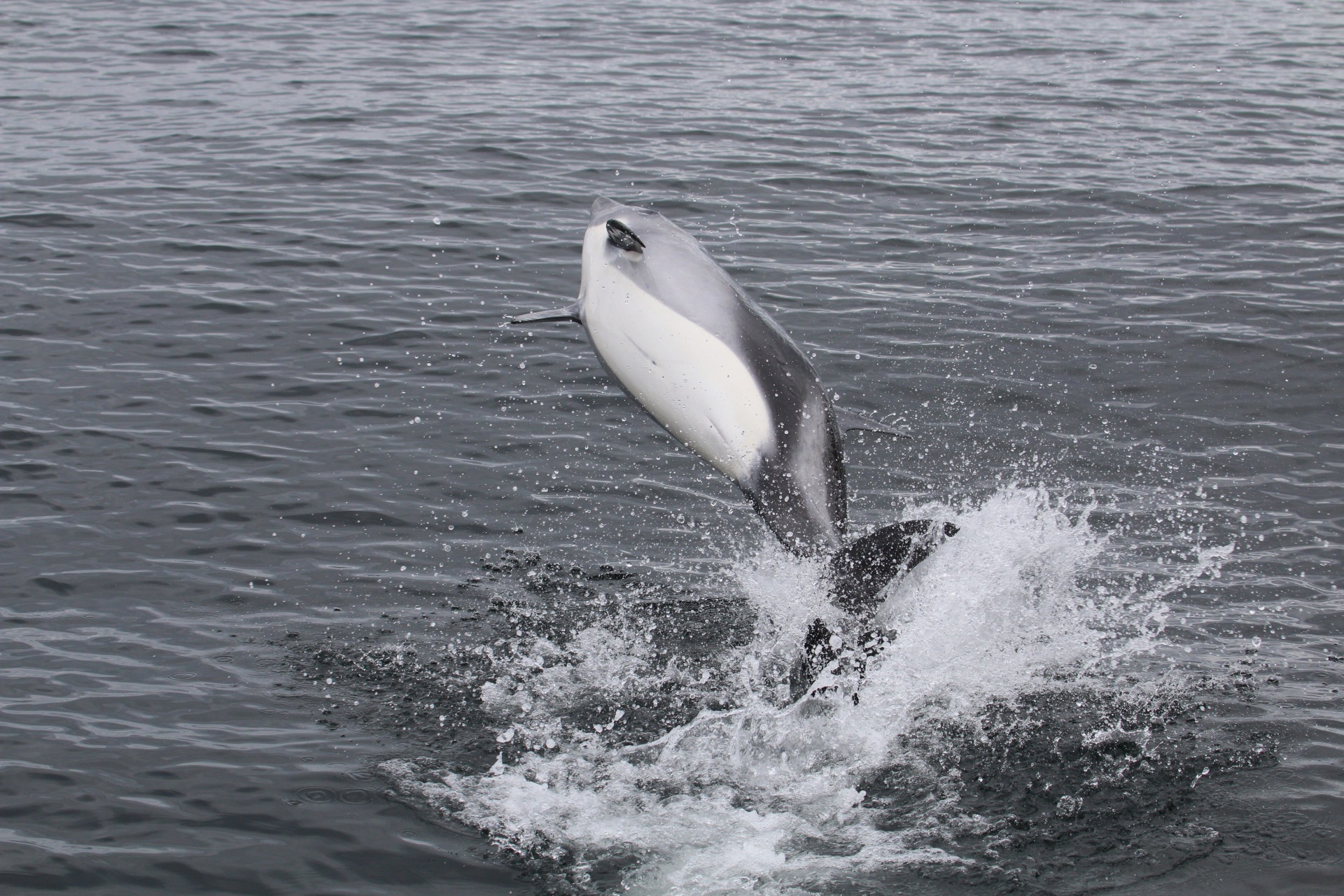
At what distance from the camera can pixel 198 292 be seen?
15.4 metres

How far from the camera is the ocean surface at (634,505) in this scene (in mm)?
7410

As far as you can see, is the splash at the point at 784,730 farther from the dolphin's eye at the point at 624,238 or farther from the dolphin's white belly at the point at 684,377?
the dolphin's eye at the point at 624,238

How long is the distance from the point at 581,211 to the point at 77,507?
9.07 meters

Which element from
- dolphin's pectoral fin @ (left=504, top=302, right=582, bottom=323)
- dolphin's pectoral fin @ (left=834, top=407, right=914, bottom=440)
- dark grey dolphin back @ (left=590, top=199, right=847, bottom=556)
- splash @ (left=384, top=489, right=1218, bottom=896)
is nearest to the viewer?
splash @ (left=384, top=489, right=1218, bottom=896)

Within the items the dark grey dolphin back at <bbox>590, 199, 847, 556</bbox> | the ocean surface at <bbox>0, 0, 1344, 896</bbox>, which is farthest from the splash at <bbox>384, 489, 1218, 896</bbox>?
the dark grey dolphin back at <bbox>590, 199, 847, 556</bbox>

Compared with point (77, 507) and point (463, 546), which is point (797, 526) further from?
point (77, 507)

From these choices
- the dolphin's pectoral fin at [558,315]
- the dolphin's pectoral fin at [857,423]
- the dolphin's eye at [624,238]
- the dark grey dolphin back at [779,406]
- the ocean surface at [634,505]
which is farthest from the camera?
the dolphin's pectoral fin at [558,315]

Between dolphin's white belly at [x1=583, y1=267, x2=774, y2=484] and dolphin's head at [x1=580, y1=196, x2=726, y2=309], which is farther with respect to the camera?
dolphin's head at [x1=580, y1=196, x2=726, y2=309]

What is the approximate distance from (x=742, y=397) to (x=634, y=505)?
3751 mm

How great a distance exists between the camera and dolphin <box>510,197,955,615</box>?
767cm

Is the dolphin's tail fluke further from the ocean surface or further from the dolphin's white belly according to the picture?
the dolphin's white belly

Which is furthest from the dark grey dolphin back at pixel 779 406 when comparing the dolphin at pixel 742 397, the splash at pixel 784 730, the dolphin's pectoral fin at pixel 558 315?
the dolphin's pectoral fin at pixel 558 315

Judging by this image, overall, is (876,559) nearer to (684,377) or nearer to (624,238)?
(684,377)

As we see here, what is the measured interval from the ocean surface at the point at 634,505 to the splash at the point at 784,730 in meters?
0.03
